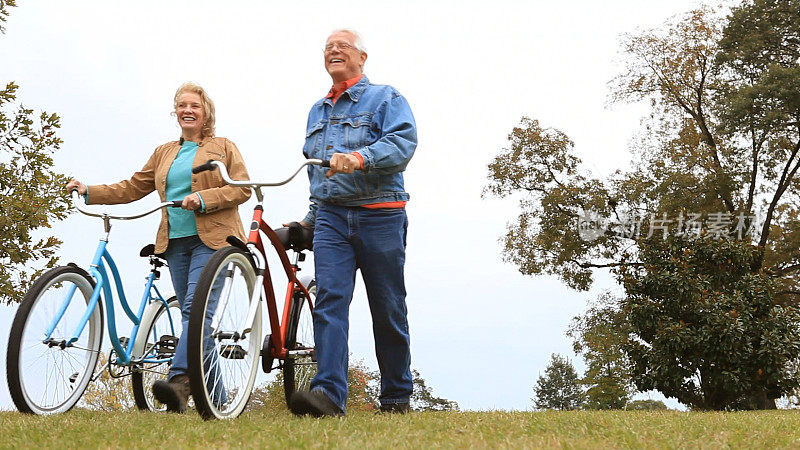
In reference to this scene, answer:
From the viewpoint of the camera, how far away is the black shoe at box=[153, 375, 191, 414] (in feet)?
16.1

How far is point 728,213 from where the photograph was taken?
20.6 metres

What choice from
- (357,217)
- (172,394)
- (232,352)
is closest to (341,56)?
(357,217)

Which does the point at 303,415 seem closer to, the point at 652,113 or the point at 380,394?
the point at 380,394

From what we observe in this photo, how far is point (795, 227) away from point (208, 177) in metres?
20.1

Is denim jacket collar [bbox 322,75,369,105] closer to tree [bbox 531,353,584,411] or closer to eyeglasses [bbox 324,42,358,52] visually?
eyeglasses [bbox 324,42,358,52]

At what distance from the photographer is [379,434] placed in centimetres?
358

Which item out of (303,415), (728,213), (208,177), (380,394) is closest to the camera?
(303,415)

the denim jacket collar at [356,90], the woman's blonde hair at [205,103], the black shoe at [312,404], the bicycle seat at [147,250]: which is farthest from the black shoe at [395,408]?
the woman's blonde hair at [205,103]

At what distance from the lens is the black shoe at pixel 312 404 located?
432 centimetres

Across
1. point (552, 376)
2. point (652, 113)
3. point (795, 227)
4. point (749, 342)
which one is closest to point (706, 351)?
point (749, 342)

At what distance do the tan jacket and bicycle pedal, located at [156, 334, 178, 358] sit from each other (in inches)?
40.8

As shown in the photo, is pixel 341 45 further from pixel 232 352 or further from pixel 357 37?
pixel 232 352

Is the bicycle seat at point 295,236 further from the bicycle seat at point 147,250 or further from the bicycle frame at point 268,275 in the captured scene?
the bicycle seat at point 147,250

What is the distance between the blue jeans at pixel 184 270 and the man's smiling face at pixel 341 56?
5.05ft
